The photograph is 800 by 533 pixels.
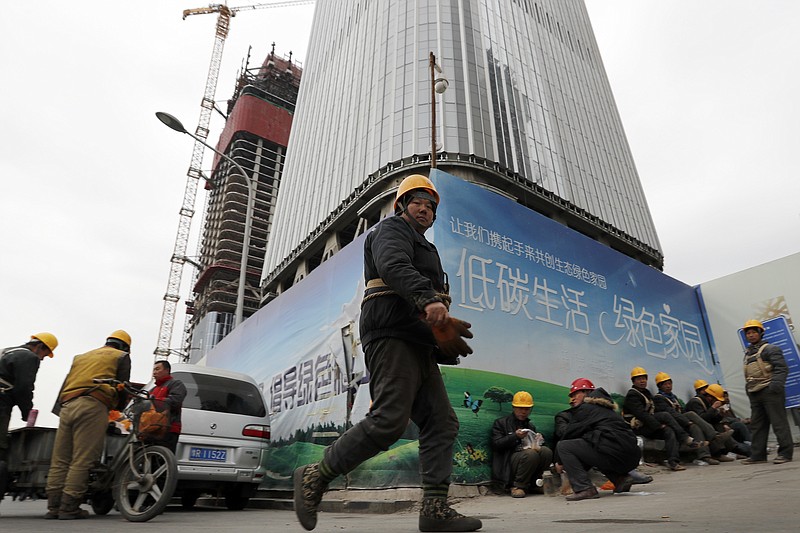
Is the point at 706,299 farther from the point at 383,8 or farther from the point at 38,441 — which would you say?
the point at 383,8

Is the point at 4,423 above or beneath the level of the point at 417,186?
beneath

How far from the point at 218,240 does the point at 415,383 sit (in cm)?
7828

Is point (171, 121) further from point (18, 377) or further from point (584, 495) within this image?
point (584, 495)

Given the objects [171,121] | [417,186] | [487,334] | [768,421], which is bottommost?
[768,421]

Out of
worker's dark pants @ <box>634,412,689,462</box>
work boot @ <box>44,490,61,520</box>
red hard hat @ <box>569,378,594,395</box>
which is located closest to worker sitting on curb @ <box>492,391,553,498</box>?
red hard hat @ <box>569,378,594,395</box>

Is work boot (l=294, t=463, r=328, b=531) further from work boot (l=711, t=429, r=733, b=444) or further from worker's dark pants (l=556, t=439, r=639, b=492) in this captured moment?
work boot (l=711, t=429, r=733, b=444)

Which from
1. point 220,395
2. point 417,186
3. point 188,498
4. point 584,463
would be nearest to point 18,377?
point 220,395

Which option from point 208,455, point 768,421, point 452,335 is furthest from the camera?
point 768,421

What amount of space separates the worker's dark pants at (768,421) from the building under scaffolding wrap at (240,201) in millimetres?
65216

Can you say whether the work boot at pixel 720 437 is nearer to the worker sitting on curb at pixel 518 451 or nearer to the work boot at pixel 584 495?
the worker sitting on curb at pixel 518 451

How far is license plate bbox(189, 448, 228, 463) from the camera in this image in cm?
600

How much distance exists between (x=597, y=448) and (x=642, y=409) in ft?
9.55

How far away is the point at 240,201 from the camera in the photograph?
252 ft

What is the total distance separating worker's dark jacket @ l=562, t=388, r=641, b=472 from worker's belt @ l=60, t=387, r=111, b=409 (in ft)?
14.5
